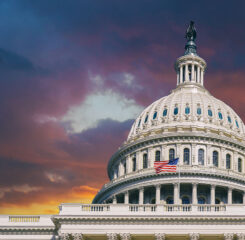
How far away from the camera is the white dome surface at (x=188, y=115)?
129750 millimetres

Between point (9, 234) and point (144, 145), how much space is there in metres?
37.0

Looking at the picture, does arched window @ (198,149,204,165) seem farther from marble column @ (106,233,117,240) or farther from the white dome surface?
marble column @ (106,233,117,240)

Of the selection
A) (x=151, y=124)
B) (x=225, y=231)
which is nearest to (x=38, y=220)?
(x=225, y=231)

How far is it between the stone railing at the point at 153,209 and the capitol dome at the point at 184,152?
69.4 feet

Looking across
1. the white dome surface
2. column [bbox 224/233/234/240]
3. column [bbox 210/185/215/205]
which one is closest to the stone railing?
column [bbox 224/233/234/240]

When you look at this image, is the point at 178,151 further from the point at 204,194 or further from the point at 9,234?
the point at 9,234

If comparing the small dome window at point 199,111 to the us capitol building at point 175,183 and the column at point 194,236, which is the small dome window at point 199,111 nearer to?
the us capitol building at point 175,183

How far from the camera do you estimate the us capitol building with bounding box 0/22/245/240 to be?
89.2 m

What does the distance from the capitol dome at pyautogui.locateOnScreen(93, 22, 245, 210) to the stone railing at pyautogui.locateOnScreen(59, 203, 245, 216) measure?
2114 cm

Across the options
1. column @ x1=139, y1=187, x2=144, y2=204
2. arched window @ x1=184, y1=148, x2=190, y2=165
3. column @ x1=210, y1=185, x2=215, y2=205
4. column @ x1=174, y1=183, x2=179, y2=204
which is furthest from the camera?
arched window @ x1=184, y1=148, x2=190, y2=165

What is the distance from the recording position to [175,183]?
118m

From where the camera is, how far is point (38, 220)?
97625 mm

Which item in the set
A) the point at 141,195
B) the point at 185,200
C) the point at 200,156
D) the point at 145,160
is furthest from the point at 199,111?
the point at 141,195

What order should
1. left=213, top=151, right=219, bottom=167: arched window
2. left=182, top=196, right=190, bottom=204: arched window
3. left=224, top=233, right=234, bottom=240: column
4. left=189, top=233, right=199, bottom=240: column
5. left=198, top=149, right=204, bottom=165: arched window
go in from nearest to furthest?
left=224, top=233, right=234, bottom=240: column
left=189, top=233, right=199, bottom=240: column
left=182, top=196, right=190, bottom=204: arched window
left=198, top=149, right=204, bottom=165: arched window
left=213, top=151, right=219, bottom=167: arched window
